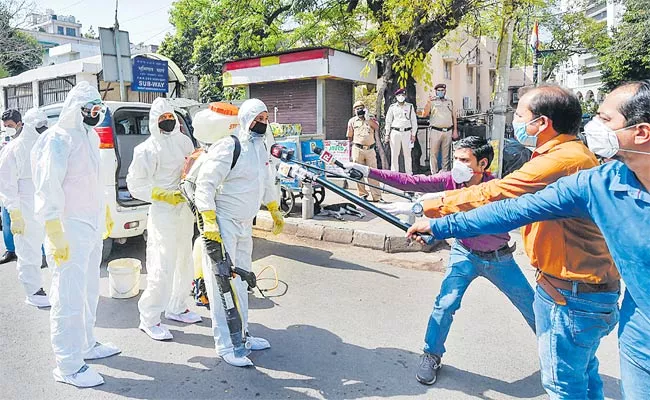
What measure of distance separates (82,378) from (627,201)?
10.9 feet

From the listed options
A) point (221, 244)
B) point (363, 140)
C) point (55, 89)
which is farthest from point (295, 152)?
point (55, 89)

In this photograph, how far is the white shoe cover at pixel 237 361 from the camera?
3465 mm

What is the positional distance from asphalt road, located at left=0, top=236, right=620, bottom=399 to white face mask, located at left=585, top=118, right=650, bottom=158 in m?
2.00

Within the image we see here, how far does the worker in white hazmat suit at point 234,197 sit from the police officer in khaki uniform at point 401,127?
230 inches

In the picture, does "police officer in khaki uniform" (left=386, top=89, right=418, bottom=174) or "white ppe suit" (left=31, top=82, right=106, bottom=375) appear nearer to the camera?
"white ppe suit" (left=31, top=82, right=106, bottom=375)

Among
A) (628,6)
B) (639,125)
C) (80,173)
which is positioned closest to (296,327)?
(80,173)

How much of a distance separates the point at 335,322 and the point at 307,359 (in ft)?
2.32

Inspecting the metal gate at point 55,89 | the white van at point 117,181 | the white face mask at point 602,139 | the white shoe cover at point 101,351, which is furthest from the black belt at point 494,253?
the metal gate at point 55,89

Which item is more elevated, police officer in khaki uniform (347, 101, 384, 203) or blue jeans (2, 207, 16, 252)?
police officer in khaki uniform (347, 101, 384, 203)

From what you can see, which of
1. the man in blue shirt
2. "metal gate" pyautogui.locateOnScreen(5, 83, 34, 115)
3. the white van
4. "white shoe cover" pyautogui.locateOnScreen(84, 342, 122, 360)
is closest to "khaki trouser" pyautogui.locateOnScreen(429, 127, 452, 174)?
the white van

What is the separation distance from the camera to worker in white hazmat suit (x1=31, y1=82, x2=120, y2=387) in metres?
3.11

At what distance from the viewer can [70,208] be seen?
325 centimetres

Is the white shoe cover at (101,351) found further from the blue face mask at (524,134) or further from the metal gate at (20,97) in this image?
the metal gate at (20,97)

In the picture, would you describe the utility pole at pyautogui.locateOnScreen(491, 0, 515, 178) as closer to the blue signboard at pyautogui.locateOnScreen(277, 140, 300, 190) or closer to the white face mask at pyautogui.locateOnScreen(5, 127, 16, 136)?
the blue signboard at pyautogui.locateOnScreen(277, 140, 300, 190)
